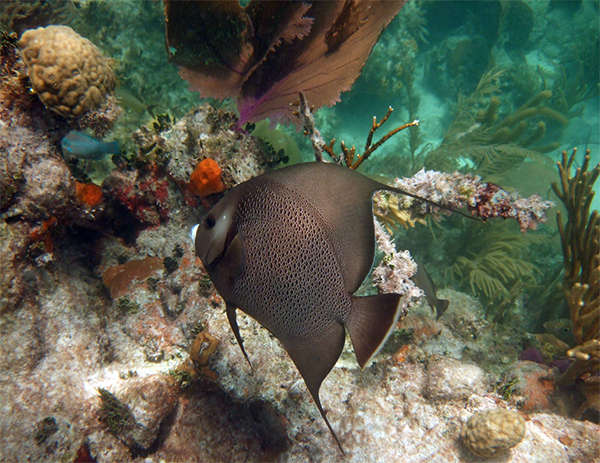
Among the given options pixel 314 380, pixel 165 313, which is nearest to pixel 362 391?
pixel 314 380

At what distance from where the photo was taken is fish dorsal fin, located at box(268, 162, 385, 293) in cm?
141

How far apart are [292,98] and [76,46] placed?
188 cm

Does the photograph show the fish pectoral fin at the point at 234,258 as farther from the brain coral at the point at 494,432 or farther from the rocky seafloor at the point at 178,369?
the brain coral at the point at 494,432

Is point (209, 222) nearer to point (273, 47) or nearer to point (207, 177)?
point (207, 177)

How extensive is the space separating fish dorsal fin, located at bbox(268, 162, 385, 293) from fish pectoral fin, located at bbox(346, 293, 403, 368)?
10cm

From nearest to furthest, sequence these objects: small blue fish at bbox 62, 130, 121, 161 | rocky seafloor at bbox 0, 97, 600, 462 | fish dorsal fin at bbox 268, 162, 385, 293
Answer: fish dorsal fin at bbox 268, 162, 385, 293 < rocky seafloor at bbox 0, 97, 600, 462 < small blue fish at bbox 62, 130, 121, 161

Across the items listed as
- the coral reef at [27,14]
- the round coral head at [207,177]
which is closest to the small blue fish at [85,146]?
the round coral head at [207,177]

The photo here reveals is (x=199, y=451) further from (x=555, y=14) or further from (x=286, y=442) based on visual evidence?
(x=555, y=14)

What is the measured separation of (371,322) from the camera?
1.34m

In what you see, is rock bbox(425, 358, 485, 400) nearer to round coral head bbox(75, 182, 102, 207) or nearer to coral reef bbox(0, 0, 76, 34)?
round coral head bbox(75, 182, 102, 207)

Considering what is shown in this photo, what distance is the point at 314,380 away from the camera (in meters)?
1.39

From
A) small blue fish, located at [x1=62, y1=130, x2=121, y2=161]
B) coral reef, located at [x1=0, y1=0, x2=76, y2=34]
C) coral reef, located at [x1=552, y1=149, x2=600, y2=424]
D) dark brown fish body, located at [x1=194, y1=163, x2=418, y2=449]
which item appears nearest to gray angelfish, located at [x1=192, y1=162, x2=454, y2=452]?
dark brown fish body, located at [x1=194, y1=163, x2=418, y2=449]

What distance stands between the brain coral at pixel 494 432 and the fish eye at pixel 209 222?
2.47 meters

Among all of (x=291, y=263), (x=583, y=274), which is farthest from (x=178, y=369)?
(x=583, y=274)
